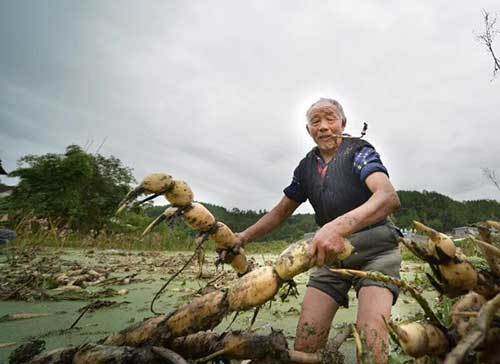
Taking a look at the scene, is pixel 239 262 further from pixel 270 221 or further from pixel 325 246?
pixel 325 246

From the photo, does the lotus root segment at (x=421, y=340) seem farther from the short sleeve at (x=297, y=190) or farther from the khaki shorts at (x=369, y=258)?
the short sleeve at (x=297, y=190)

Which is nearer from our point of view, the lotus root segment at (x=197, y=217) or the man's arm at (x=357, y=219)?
the man's arm at (x=357, y=219)

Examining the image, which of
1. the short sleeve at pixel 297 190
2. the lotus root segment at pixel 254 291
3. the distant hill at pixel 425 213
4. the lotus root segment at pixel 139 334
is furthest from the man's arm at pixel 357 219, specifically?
the distant hill at pixel 425 213

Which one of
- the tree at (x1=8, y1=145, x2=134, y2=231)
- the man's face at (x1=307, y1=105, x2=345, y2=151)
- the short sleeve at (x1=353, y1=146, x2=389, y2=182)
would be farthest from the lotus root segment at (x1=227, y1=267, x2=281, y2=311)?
the tree at (x1=8, y1=145, x2=134, y2=231)

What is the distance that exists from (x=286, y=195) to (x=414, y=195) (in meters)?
69.4

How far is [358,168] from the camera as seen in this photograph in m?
1.91

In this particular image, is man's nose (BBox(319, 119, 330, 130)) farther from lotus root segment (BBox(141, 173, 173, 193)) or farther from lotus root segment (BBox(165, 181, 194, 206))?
lotus root segment (BBox(141, 173, 173, 193))

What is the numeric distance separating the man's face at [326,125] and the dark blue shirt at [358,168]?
0.46ft

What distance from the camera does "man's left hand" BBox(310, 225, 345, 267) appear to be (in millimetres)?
1186

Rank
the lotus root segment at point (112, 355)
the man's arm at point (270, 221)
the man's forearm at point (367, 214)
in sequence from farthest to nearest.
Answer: the man's arm at point (270, 221) → the man's forearm at point (367, 214) → the lotus root segment at point (112, 355)

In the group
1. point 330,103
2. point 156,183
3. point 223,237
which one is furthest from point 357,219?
point 330,103

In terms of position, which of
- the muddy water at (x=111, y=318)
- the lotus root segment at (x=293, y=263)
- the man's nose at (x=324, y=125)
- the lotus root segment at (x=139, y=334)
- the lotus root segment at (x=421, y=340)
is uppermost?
the man's nose at (x=324, y=125)

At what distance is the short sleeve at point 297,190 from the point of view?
2.46 m

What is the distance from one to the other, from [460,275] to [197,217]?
113cm
